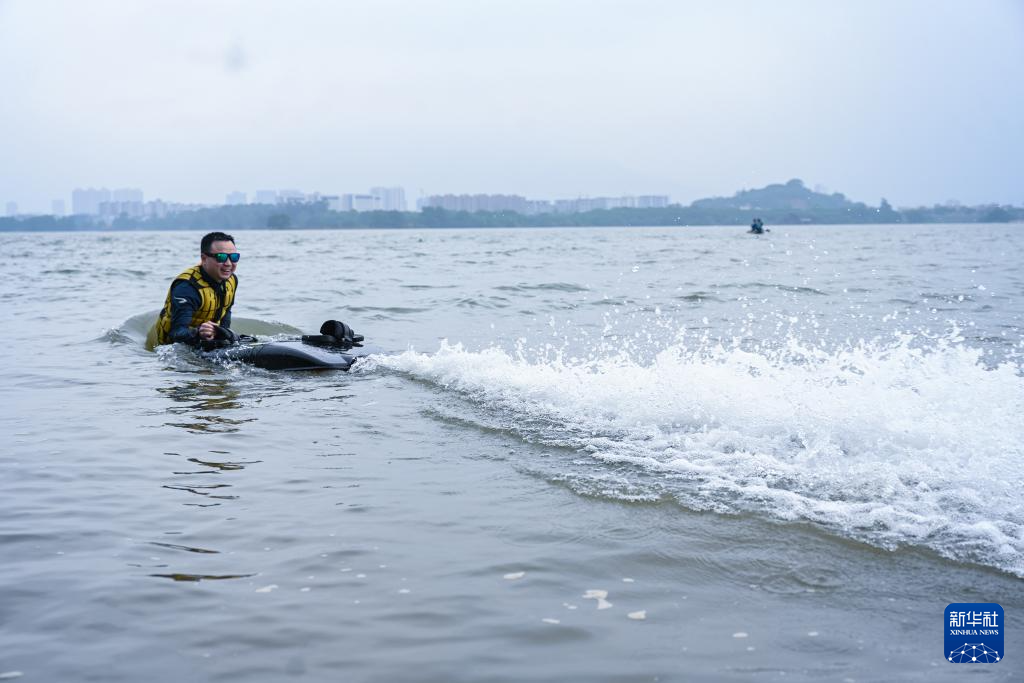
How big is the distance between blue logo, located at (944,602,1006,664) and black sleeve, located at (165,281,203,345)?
8.20 m

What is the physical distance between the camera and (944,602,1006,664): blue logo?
2.88 metres

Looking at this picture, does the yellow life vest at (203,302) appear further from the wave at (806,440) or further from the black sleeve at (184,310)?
the wave at (806,440)

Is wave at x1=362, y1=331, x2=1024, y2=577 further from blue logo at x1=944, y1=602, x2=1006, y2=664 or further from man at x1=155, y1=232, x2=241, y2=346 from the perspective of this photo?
man at x1=155, y1=232, x2=241, y2=346

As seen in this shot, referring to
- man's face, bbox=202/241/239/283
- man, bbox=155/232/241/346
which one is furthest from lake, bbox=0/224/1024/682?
man's face, bbox=202/241/239/283

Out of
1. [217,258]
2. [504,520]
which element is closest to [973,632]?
[504,520]

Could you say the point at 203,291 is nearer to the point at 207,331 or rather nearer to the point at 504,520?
the point at 207,331

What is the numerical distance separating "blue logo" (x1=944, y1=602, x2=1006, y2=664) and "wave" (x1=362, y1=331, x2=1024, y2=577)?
1.45 feet

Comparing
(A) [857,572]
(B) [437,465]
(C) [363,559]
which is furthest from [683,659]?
(B) [437,465]

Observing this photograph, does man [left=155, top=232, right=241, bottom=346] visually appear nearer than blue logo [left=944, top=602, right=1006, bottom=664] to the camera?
No

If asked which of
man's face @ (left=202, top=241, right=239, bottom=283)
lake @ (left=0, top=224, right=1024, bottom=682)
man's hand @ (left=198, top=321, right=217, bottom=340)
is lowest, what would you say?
lake @ (left=0, top=224, right=1024, bottom=682)

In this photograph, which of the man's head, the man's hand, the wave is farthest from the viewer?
the man's head

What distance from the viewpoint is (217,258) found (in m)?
9.56

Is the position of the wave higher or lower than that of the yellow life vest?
lower

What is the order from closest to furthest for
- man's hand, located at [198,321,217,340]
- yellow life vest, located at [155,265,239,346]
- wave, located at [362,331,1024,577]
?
wave, located at [362,331,1024,577]
man's hand, located at [198,321,217,340]
yellow life vest, located at [155,265,239,346]
